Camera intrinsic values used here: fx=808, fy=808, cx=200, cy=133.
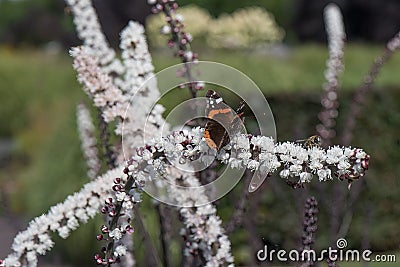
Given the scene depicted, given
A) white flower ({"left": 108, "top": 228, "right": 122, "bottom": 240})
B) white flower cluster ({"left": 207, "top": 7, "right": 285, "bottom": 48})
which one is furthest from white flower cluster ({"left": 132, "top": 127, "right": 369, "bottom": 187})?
white flower cluster ({"left": 207, "top": 7, "right": 285, "bottom": 48})

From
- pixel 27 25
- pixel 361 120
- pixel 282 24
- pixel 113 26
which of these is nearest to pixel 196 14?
pixel 361 120

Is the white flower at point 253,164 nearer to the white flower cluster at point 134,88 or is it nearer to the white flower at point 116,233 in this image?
the white flower at point 116,233

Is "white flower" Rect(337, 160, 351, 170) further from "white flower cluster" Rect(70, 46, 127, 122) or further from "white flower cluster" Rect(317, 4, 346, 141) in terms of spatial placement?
"white flower cluster" Rect(317, 4, 346, 141)

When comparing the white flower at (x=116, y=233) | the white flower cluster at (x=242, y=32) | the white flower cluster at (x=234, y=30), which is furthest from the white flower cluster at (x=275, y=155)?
the white flower cluster at (x=242, y=32)

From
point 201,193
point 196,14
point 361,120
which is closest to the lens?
point 201,193

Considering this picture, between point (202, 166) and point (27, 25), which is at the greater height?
point (27, 25)

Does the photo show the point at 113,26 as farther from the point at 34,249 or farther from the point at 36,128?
the point at 34,249

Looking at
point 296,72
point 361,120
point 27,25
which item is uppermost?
point 27,25

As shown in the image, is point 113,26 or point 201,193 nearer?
point 201,193
